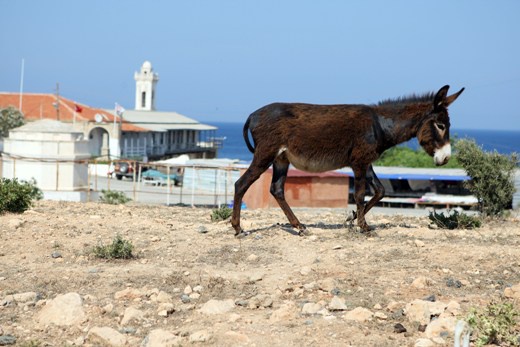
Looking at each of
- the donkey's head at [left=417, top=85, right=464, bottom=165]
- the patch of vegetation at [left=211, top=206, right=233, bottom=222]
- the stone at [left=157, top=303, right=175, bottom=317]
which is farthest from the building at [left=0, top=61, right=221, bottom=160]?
the stone at [left=157, top=303, right=175, bottom=317]

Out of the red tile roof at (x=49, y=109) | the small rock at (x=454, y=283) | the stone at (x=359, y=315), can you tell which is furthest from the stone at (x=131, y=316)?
the red tile roof at (x=49, y=109)

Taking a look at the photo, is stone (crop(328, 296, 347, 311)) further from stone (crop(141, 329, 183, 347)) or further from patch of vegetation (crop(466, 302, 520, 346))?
stone (crop(141, 329, 183, 347))

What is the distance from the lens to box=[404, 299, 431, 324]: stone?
7996 mm

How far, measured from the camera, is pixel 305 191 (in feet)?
96.2

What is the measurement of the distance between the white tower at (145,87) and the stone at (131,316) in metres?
110

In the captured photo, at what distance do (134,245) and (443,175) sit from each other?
3659 centimetres

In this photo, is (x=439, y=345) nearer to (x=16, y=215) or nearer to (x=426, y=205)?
(x=16, y=215)

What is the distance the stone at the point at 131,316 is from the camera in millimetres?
8253

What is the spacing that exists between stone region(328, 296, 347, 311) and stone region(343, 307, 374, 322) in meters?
0.24

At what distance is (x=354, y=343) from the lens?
7395mm

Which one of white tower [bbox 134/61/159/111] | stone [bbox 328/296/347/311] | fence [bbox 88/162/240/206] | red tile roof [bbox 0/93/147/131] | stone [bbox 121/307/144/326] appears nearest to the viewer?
stone [bbox 121/307/144/326]

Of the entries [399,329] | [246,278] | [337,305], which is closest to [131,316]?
[246,278]

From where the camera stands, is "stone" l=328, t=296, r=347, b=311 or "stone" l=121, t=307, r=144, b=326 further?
"stone" l=328, t=296, r=347, b=311

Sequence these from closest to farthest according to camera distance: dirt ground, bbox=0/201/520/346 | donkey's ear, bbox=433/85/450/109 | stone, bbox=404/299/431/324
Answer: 1. dirt ground, bbox=0/201/520/346
2. stone, bbox=404/299/431/324
3. donkey's ear, bbox=433/85/450/109
